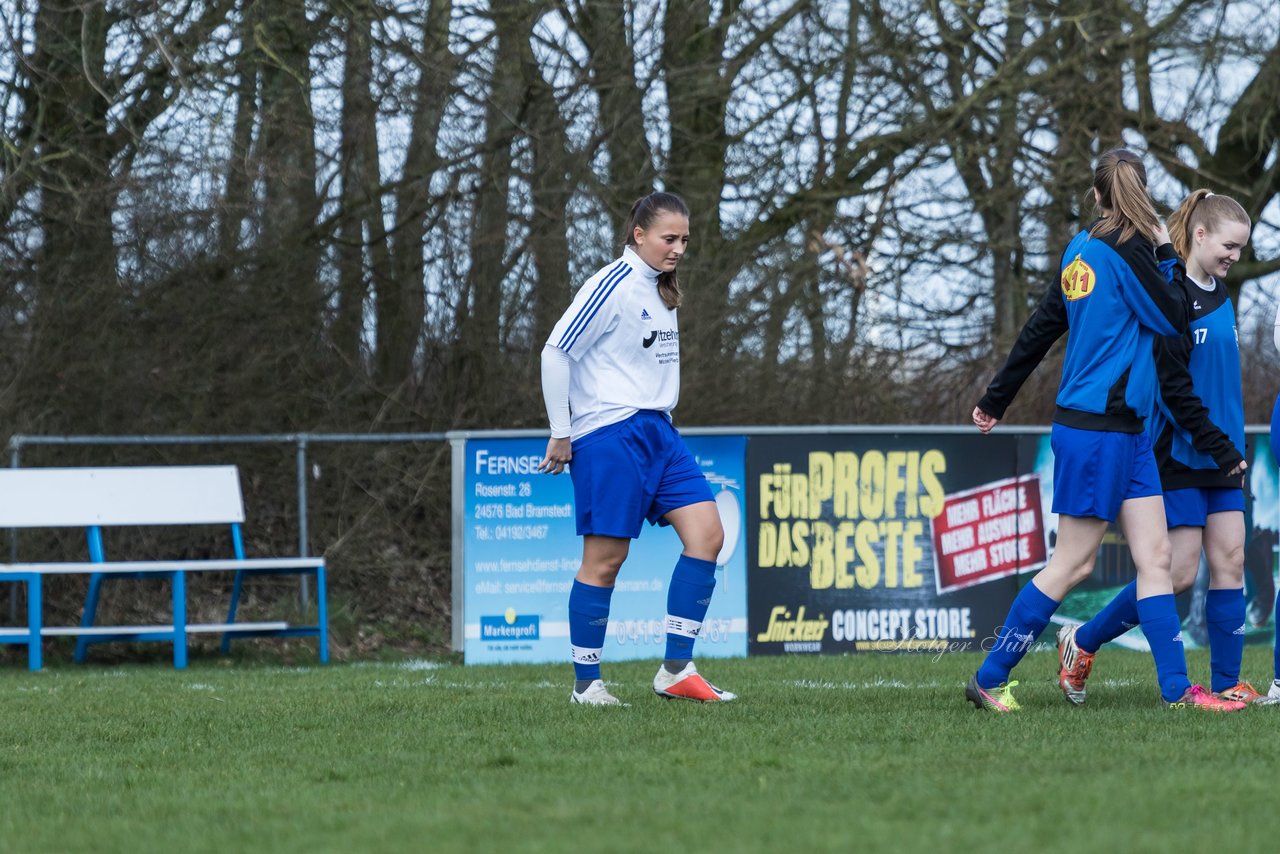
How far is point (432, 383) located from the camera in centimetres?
1343

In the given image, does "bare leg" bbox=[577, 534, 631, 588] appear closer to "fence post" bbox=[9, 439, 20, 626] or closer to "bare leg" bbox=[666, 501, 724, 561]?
"bare leg" bbox=[666, 501, 724, 561]

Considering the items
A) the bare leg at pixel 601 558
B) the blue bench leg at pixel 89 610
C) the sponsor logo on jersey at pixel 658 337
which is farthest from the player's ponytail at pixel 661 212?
the blue bench leg at pixel 89 610

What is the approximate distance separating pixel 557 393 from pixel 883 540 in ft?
13.8

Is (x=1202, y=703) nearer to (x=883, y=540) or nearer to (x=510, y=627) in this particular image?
(x=883, y=540)

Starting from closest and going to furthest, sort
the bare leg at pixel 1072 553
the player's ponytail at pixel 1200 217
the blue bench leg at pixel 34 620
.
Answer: the bare leg at pixel 1072 553
the player's ponytail at pixel 1200 217
the blue bench leg at pixel 34 620

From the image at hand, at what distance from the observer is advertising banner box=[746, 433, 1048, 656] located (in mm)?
10125

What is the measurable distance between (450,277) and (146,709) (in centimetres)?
694

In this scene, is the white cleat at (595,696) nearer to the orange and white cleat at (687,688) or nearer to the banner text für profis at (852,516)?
the orange and white cleat at (687,688)

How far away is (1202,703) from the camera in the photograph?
607 cm

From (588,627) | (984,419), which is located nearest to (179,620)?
(588,627)

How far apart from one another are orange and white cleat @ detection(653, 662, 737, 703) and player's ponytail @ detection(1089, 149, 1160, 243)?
7.54 feet

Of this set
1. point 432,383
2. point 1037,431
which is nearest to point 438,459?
point 432,383

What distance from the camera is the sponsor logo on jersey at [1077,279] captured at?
19.7 ft

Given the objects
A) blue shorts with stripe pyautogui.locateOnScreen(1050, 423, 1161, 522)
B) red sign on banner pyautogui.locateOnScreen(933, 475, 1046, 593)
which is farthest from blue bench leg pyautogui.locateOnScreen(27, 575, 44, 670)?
blue shorts with stripe pyautogui.locateOnScreen(1050, 423, 1161, 522)
